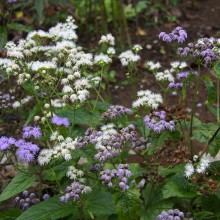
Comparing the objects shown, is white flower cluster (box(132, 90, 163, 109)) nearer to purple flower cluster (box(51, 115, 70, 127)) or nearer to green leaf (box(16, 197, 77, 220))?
purple flower cluster (box(51, 115, 70, 127))

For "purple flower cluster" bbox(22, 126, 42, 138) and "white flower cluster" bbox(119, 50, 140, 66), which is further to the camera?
"white flower cluster" bbox(119, 50, 140, 66)

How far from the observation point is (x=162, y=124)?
284 cm

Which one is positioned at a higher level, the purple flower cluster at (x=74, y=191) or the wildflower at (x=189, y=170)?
the wildflower at (x=189, y=170)

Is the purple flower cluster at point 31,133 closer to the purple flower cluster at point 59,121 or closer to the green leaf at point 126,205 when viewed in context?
the purple flower cluster at point 59,121

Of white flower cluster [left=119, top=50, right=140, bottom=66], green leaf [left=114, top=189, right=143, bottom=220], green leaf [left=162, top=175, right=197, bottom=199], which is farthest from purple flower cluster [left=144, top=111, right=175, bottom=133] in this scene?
white flower cluster [left=119, top=50, right=140, bottom=66]

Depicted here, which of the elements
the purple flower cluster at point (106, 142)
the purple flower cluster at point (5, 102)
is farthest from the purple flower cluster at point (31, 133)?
the purple flower cluster at point (5, 102)

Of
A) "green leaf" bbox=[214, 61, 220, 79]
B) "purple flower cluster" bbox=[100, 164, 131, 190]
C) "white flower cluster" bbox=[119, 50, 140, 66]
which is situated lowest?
"purple flower cluster" bbox=[100, 164, 131, 190]

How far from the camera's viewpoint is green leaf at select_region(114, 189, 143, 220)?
2.59 m

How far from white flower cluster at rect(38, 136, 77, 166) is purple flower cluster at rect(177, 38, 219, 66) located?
29.8 inches

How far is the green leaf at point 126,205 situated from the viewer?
8.50 feet

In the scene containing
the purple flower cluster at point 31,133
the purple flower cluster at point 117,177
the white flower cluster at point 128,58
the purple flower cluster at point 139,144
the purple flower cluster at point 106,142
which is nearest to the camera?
the purple flower cluster at point 117,177

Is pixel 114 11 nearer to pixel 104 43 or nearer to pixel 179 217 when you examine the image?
pixel 104 43

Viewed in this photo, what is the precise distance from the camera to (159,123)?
112 inches

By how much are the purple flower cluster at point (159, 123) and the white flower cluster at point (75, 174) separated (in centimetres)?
42
